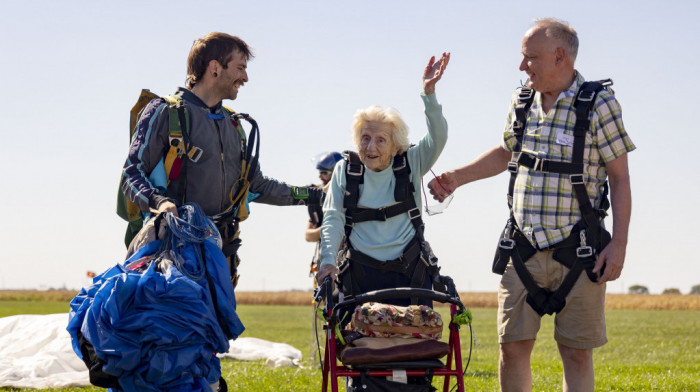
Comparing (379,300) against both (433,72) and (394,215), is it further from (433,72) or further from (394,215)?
(433,72)

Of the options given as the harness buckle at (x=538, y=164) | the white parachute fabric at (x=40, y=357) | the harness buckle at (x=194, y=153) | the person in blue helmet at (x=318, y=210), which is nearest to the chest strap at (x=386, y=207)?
the harness buckle at (x=538, y=164)

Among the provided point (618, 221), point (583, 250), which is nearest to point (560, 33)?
point (618, 221)

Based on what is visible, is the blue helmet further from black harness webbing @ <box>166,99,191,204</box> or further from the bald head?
the bald head

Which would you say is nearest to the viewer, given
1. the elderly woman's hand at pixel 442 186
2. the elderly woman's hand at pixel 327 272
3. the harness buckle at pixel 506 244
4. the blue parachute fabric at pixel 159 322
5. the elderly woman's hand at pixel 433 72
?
the blue parachute fabric at pixel 159 322

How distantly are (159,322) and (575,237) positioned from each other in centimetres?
237

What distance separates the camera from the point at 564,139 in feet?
15.7

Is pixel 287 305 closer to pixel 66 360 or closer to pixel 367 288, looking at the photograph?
pixel 66 360

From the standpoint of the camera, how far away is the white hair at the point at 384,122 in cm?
515

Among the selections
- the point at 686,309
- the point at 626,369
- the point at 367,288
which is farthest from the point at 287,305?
the point at 367,288

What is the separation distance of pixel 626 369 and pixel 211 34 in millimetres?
7728

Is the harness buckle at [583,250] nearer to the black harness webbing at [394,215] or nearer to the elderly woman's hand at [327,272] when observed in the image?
the black harness webbing at [394,215]

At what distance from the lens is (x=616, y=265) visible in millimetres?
4684

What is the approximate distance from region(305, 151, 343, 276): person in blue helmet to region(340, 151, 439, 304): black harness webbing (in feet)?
11.6

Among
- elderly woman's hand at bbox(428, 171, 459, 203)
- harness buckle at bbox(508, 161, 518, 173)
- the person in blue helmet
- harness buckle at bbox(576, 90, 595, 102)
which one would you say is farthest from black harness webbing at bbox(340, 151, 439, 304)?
the person in blue helmet
